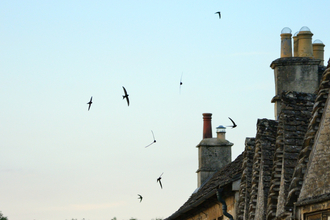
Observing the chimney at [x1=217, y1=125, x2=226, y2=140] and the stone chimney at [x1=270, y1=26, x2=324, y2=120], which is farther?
the chimney at [x1=217, y1=125, x2=226, y2=140]

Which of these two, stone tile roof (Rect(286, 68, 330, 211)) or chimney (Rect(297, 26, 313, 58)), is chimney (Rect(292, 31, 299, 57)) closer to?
chimney (Rect(297, 26, 313, 58))

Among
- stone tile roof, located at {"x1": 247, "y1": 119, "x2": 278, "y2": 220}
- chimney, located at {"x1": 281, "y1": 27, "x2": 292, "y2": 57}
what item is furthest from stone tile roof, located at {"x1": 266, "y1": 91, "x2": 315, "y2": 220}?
chimney, located at {"x1": 281, "y1": 27, "x2": 292, "y2": 57}

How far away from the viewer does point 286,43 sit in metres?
18.6

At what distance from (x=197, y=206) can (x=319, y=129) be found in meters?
10.5

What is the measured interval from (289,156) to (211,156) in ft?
55.3

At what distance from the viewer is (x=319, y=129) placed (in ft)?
38.8

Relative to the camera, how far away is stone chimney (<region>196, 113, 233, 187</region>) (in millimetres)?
29781

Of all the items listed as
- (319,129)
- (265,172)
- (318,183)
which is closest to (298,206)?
(318,183)

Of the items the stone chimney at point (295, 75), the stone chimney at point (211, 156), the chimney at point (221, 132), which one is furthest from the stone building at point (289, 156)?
the chimney at point (221, 132)

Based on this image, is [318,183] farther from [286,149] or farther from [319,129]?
[286,149]

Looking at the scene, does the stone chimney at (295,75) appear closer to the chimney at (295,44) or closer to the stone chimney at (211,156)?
the chimney at (295,44)

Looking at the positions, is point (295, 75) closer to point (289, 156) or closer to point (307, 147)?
point (289, 156)

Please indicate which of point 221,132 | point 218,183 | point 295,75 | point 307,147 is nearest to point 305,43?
point 295,75

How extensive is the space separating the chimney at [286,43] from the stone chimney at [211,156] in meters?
11.2
